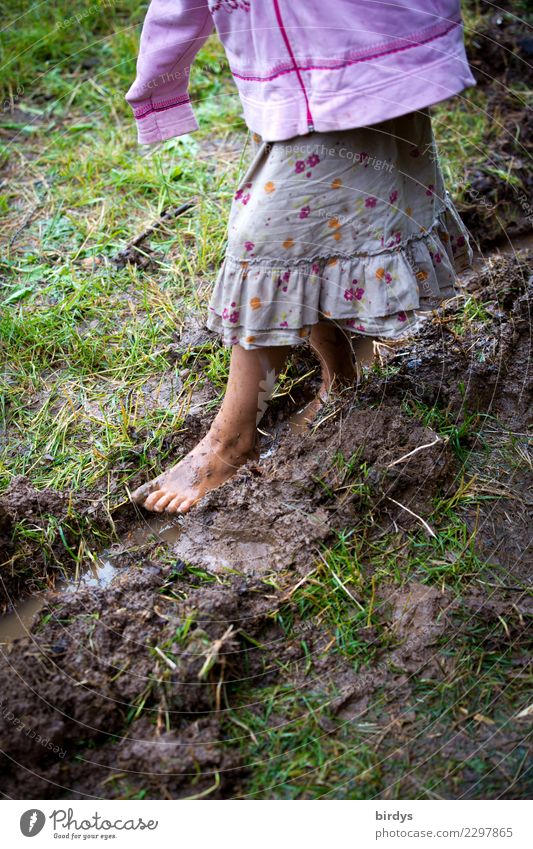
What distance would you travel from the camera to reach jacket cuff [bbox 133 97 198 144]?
1.49m

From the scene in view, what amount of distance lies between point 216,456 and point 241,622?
402mm

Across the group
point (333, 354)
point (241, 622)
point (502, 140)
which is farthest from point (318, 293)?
point (502, 140)

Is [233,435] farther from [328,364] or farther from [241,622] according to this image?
[241,622]

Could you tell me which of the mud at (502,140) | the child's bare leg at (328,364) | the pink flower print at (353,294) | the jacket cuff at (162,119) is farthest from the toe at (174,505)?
the mud at (502,140)

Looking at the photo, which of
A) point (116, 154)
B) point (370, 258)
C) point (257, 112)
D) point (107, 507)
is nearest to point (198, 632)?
point (107, 507)

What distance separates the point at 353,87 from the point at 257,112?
0.59ft

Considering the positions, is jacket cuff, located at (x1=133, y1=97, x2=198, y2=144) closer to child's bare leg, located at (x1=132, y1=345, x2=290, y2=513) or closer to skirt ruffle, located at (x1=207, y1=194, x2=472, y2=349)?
skirt ruffle, located at (x1=207, y1=194, x2=472, y2=349)

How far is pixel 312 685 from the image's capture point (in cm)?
127

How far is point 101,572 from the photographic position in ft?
4.94

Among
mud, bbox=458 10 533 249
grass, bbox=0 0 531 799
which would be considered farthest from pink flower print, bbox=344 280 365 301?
mud, bbox=458 10 533 249

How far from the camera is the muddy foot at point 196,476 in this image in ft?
5.15

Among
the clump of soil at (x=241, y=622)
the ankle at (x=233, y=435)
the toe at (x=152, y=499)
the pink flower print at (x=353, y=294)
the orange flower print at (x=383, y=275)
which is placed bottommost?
the clump of soil at (x=241, y=622)

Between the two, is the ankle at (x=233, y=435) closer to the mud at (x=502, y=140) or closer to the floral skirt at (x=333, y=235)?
the floral skirt at (x=333, y=235)

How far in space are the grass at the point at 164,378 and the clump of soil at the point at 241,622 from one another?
2 cm
